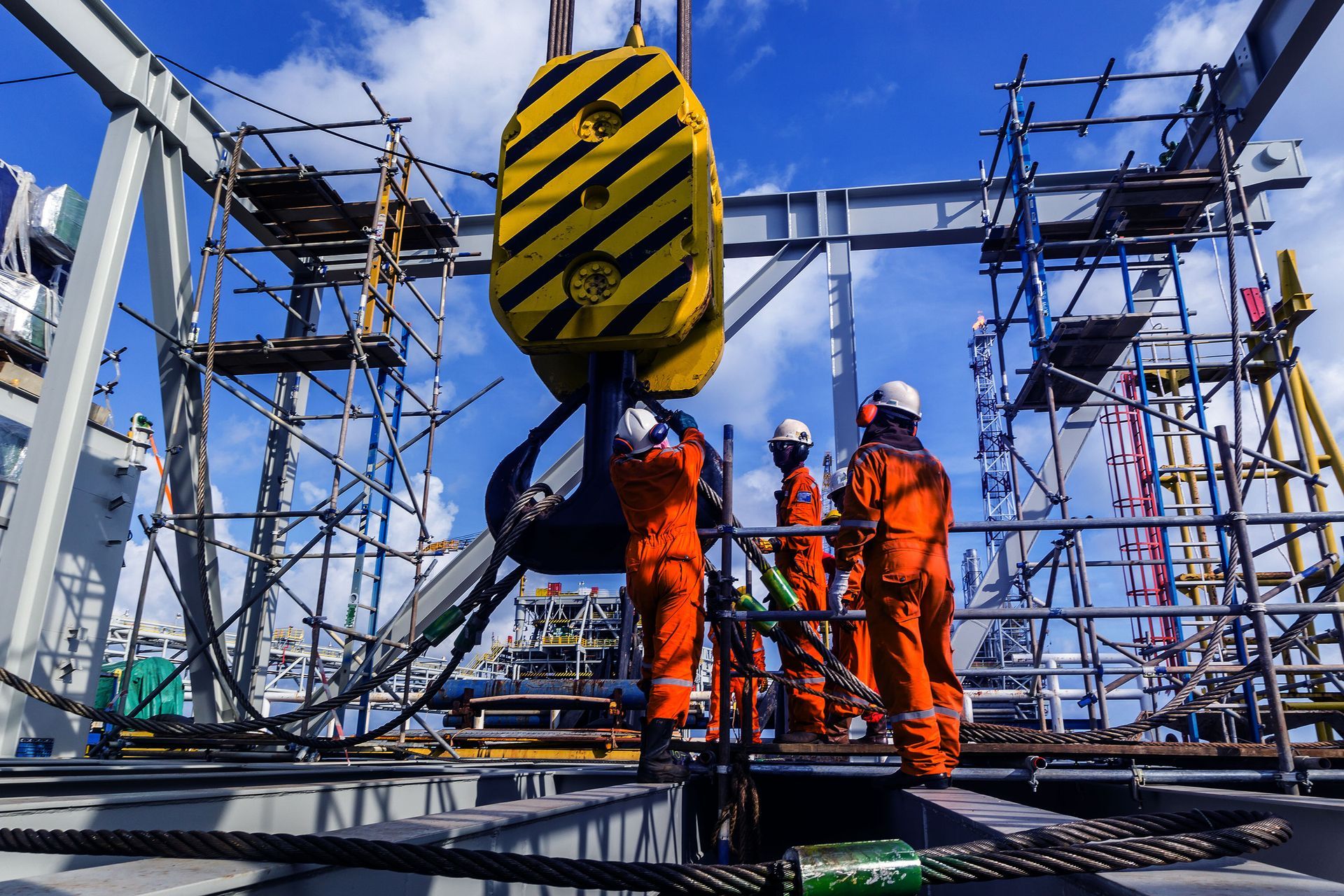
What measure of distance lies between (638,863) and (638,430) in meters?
2.64

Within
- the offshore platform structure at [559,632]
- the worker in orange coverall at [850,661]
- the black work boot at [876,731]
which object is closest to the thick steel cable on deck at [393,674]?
the worker in orange coverall at [850,661]

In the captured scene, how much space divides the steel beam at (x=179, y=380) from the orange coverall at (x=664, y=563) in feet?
15.3

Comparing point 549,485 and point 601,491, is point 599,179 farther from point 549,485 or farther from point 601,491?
point 549,485

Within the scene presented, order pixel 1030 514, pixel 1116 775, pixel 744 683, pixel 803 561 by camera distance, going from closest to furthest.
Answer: pixel 1116 775
pixel 744 683
pixel 803 561
pixel 1030 514

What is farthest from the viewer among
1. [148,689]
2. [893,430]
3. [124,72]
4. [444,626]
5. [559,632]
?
[559,632]

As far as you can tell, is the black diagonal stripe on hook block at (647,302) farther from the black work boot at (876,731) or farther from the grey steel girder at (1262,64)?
the grey steel girder at (1262,64)

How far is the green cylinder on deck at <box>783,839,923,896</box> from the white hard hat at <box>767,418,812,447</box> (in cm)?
471

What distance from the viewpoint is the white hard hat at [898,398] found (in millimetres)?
4039

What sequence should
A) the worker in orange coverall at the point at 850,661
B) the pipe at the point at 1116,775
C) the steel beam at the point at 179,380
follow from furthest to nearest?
the steel beam at the point at 179,380 → the worker in orange coverall at the point at 850,661 → the pipe at the point at 1116,775

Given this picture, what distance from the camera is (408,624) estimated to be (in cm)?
789

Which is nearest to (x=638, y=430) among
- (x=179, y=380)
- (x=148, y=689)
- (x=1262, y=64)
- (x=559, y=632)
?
(x=179, y=380)

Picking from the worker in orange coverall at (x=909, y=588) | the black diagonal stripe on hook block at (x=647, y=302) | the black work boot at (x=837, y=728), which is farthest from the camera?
the black work boot at (x=837, y=728)

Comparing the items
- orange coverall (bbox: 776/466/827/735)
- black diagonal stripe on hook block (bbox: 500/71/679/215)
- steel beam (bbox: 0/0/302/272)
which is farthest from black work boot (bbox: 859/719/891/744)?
steel beam (bbox: 0/0/302/272)

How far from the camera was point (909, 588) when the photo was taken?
3.50m
